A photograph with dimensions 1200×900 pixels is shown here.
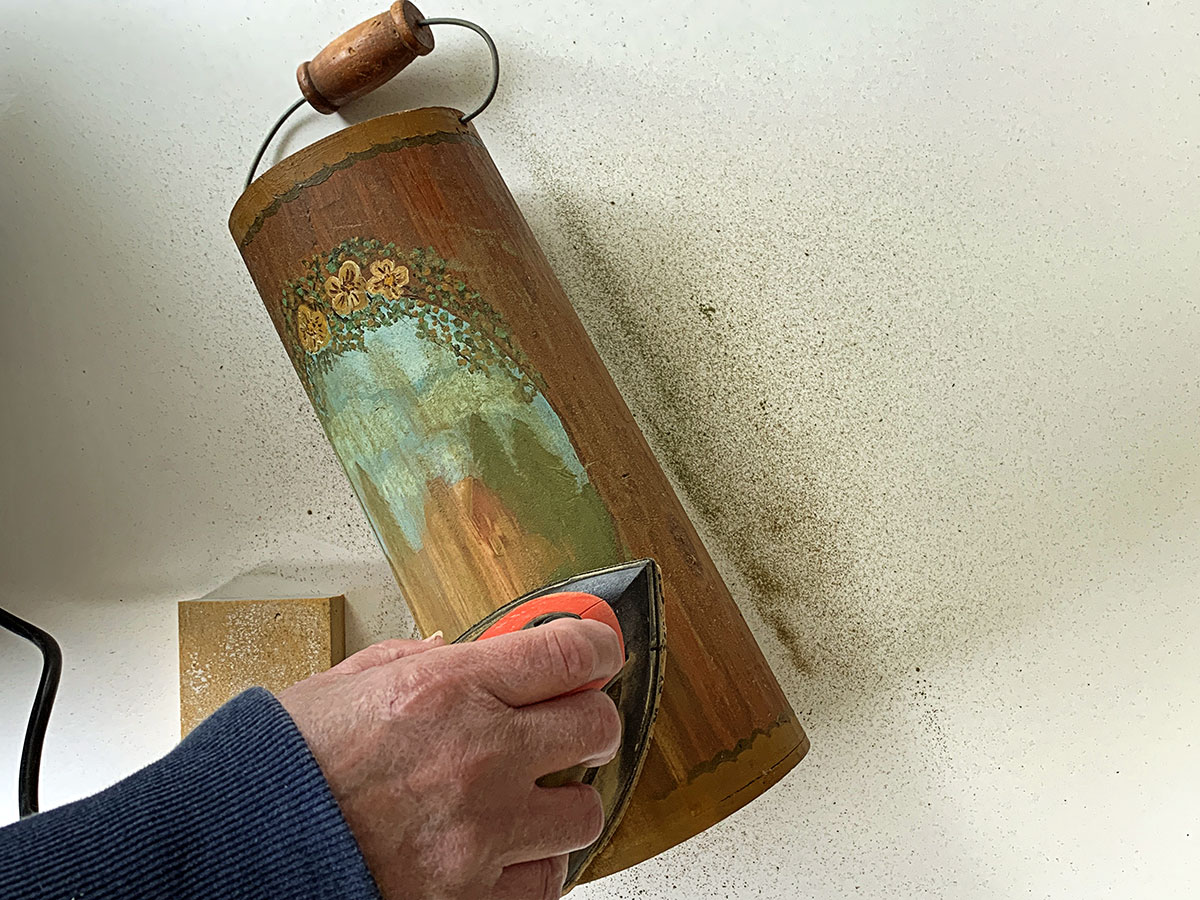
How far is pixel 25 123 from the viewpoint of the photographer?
1628 mm

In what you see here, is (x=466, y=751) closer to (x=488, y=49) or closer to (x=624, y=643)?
(x=624, y=643)

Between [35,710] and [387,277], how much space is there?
95 centimetres

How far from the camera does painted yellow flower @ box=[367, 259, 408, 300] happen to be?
45.9 inches

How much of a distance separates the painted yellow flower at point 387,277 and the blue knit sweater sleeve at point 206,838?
25.2 inches

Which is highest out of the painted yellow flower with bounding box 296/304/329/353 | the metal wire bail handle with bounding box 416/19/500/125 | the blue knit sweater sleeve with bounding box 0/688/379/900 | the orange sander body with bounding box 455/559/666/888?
the metal wire bail handle with bounding box 416/19/500/125

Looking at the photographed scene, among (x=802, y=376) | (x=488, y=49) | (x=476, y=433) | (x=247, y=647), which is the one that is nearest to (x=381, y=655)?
(x=476, y=433)

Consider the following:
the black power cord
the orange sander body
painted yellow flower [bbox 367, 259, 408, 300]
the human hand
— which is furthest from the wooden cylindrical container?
the black power cord

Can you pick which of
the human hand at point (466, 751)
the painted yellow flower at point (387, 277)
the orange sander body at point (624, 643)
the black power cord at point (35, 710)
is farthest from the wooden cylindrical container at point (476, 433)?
the black power cord at point (35, 710)

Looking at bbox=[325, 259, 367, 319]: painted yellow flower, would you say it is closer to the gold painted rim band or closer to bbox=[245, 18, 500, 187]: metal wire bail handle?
the gold painted rim band

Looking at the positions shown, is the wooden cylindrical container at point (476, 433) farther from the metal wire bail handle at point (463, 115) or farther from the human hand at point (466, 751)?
the human hand at point (466, 751)

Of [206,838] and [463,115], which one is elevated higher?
[463,115]

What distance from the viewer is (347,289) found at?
1.18 metres

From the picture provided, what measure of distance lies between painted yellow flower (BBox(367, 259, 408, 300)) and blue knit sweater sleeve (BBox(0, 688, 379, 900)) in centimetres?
64

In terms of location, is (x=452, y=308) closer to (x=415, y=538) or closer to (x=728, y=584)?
(x=415, y=538)
